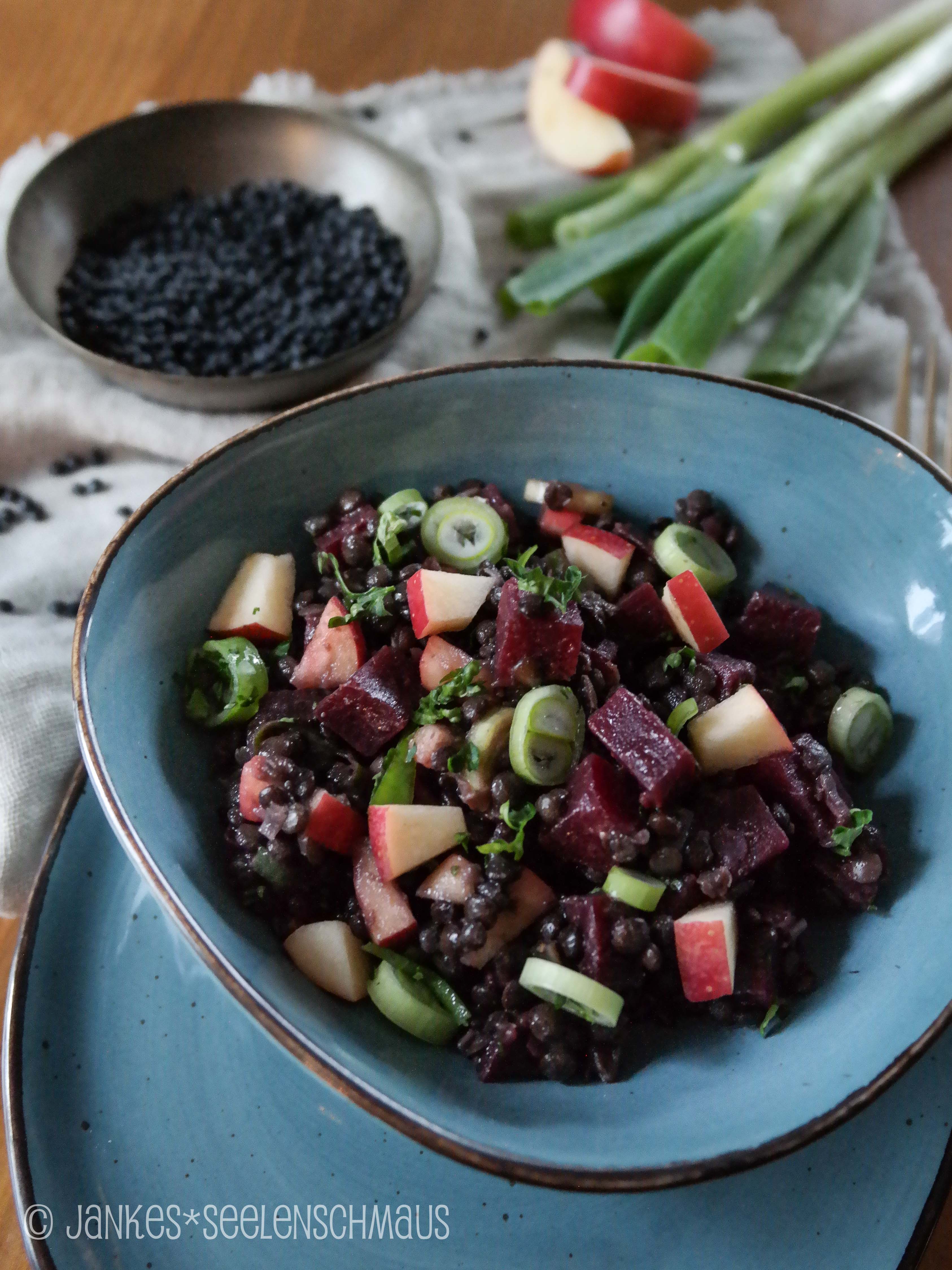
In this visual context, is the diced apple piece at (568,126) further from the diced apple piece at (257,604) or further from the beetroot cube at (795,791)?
the beetroot cube at (795,791)

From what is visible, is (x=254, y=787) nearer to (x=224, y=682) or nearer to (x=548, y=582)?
(x=224, y=682)

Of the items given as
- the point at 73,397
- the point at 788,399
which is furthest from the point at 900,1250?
the point at 73,397

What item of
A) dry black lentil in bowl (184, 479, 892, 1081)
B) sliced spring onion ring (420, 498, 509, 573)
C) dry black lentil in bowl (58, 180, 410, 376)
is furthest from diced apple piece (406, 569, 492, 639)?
dry black lentil in bowl (58, 180, 410, 376)

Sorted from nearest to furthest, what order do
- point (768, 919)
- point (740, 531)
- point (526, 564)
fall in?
point (768, 919) < point (526, 564) < point (740, 531)

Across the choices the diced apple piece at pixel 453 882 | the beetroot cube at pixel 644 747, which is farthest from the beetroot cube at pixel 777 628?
the diced apple piece at pixel 453 882

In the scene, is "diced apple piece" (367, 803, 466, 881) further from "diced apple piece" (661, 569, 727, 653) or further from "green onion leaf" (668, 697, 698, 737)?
"diced apple piece" (661, 569, 727, 653)

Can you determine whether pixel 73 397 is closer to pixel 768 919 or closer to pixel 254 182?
pixel 254 182
